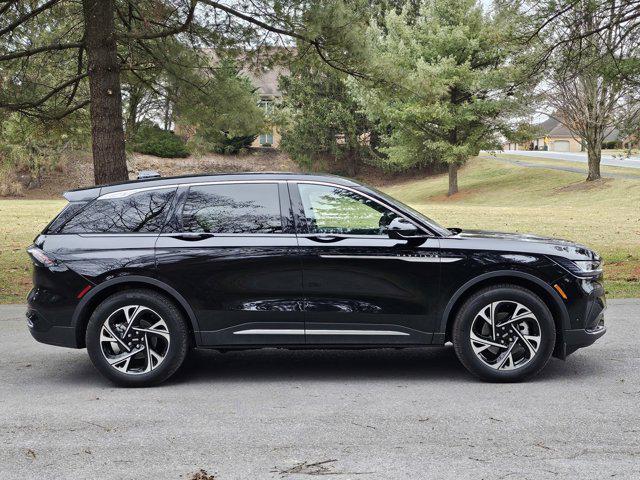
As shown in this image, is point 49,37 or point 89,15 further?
point 49,37

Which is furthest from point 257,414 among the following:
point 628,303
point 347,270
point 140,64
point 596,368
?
point 140,64

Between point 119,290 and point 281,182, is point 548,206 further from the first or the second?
point 119,290

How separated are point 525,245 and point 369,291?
4.40 feet

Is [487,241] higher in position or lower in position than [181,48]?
lower

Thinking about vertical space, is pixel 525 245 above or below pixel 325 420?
above

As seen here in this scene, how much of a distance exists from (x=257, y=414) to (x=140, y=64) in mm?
10692

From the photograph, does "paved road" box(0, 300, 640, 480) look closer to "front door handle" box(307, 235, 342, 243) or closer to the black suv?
the black suv

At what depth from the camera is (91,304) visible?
614 centimetres

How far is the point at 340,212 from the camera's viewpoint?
6.23 m

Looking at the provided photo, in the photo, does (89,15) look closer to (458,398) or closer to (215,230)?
(215,230)

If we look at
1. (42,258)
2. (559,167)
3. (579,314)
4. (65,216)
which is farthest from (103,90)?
(559,167)

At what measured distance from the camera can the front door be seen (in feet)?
19.7


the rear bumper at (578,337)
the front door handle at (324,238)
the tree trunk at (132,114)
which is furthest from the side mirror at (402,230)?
the tree trunk at (132,114)

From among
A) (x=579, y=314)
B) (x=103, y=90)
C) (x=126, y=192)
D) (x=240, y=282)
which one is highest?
(x=103, y=90)
